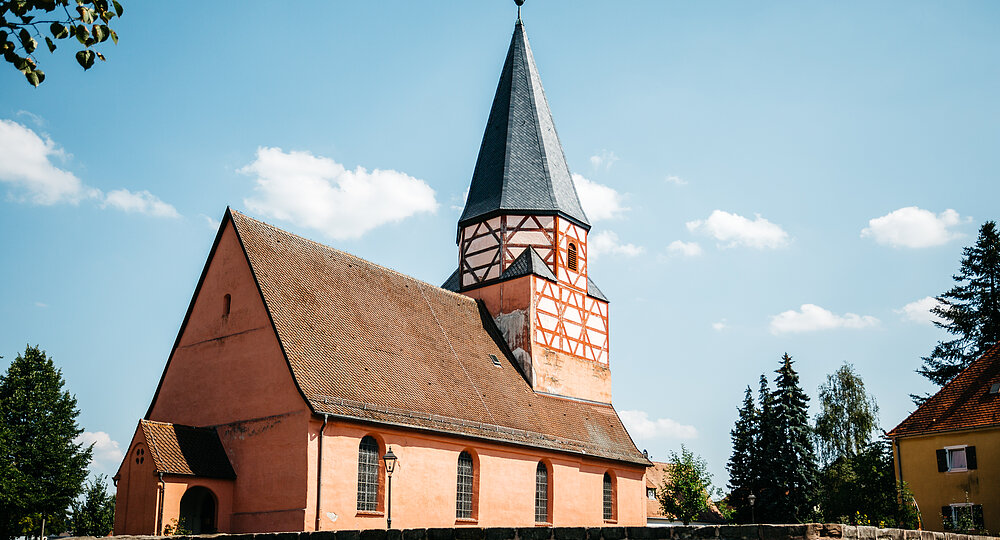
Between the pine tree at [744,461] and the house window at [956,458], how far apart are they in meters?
11.4

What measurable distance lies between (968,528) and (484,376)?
15725 mm

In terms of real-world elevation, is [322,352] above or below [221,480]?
above

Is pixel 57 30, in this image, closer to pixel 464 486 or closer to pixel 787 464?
pixel 464 486

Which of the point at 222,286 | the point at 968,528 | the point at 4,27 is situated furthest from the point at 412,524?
the point at 4,27

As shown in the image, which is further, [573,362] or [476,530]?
[573,362]

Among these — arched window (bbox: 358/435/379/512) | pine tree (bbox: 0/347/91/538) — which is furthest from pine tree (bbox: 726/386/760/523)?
pine tree (bbox: 0/347/91/538)

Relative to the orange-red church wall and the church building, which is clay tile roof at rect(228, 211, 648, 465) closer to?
the church building

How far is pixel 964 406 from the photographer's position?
31.2 metres

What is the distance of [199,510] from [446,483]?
22.1ft

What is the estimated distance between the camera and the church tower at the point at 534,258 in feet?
106

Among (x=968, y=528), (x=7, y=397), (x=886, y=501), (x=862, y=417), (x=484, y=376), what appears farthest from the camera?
(x=862, y=417)

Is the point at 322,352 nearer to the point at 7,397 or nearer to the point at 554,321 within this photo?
the point at 554,321

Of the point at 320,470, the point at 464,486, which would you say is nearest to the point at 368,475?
the point at 320,470

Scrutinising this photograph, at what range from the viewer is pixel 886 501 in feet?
117
